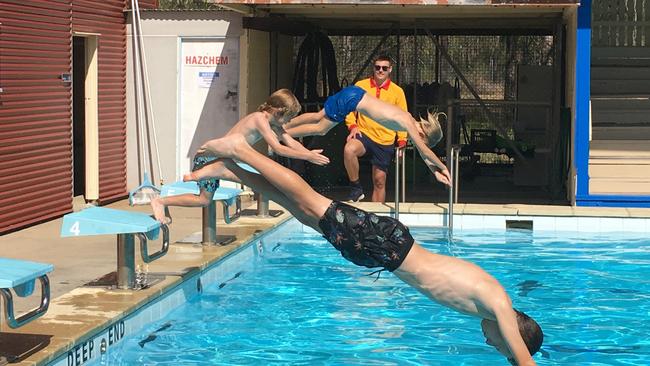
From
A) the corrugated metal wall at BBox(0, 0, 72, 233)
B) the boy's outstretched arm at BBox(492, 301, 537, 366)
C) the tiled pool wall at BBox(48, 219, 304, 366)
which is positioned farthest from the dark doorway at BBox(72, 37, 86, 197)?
the boy's outstretched arm at BBox(492, 301, 537, 366)

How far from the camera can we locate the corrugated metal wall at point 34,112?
1027cm

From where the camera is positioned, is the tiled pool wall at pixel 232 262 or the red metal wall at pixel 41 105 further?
the red metal wall at pixel 41 105

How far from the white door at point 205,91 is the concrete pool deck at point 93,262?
136 cm

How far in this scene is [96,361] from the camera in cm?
596

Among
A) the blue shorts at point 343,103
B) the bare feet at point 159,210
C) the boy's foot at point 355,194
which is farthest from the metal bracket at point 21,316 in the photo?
the boy's foot at point 355,194

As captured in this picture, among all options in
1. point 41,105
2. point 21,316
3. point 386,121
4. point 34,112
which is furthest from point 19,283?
point 41,105

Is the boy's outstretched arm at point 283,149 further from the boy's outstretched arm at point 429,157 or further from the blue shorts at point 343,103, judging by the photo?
the boy's outstretched arm at point 429,157

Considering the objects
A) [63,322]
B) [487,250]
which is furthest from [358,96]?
[487,250]

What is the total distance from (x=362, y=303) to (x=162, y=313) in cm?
186

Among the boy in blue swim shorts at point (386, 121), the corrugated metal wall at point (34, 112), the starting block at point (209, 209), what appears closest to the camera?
the boy in blue swim shorts at point (386, 121)

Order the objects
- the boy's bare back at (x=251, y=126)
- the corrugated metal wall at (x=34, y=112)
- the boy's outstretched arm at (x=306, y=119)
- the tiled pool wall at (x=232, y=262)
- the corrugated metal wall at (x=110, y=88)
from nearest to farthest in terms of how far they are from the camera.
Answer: the tiled pool wall at (x=232, y=262) → the boy's bare back at (x=251, y=126) → the boy's outstretched arm at (x=306, y=119) → the corrugated metal wall at (x=34, y=112) → the corrugated metal wall at (x=110, y=88)

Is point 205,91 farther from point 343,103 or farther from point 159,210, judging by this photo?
point 159,210

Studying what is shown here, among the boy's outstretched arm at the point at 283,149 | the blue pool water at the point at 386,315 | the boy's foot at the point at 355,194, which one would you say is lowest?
the blue pool water at the point at 386,315

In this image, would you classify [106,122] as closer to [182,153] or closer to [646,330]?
[182,153]
